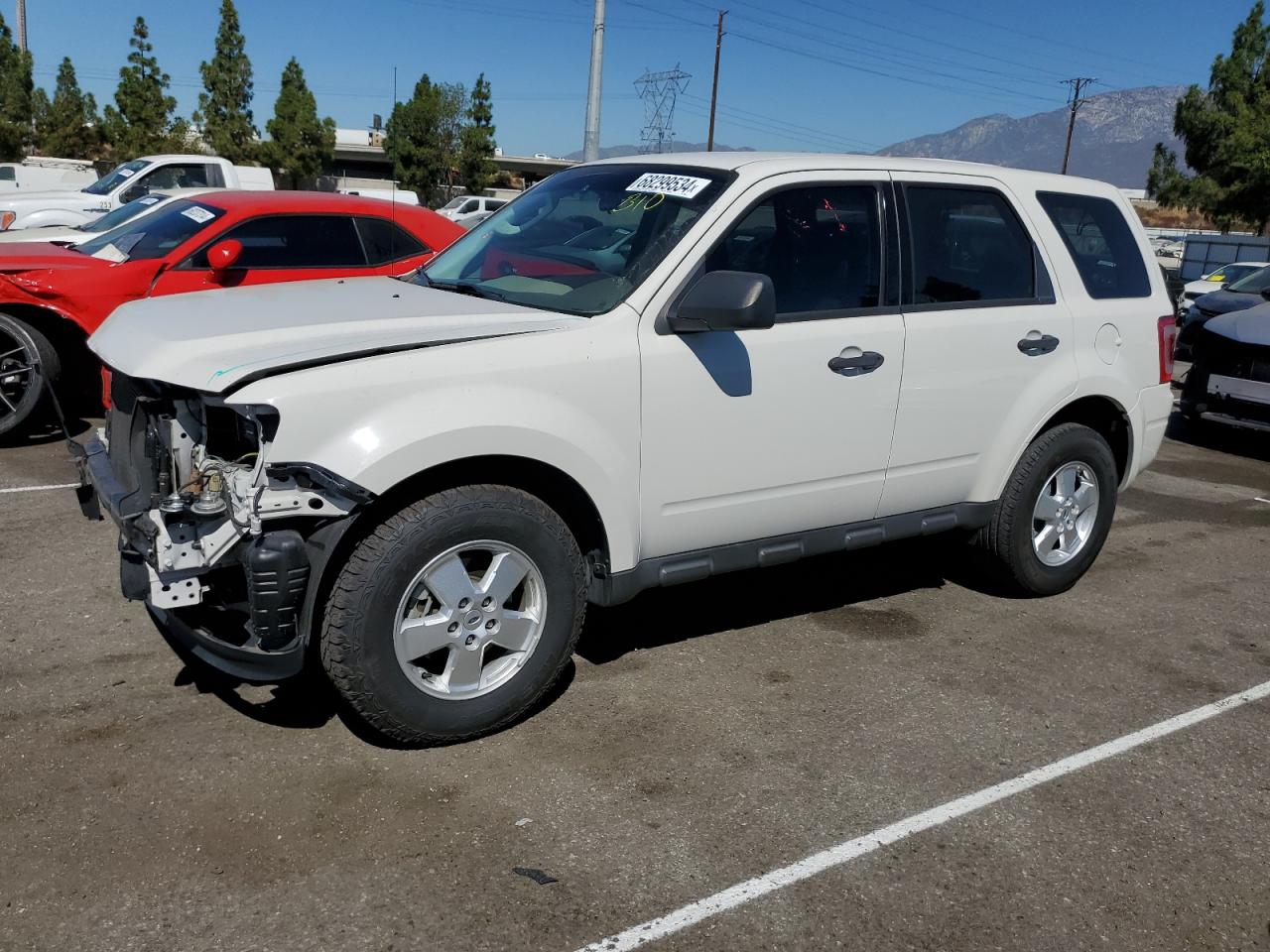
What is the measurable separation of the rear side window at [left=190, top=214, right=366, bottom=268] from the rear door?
4.55 meters

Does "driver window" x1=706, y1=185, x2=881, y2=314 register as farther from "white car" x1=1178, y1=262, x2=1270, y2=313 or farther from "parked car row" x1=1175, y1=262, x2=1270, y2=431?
"white car" x1=1178, y1=262, x2=1270, y2=313

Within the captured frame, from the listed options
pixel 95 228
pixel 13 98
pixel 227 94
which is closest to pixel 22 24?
pixel 13 98

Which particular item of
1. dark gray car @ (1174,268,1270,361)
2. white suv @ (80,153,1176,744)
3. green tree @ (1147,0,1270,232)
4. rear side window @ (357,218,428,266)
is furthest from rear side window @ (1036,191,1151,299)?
green tree @ (1147,0,1270,232)

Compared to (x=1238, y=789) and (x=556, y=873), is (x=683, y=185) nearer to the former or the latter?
(x=556, y=873)

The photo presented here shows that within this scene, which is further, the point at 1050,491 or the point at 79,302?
the point at 79,302

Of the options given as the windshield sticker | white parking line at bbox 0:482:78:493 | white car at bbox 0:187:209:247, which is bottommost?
white parking line at bbox 0:482:78:493

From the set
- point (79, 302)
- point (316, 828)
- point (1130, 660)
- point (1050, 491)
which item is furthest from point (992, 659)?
point (79, 302)

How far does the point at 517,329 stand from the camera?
11.9 feet

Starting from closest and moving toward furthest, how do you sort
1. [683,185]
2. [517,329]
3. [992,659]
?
[517,329], [683,185], [992,659]

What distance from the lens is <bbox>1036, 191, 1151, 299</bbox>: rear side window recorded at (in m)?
5.10

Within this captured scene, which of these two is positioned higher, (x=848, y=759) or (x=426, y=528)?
(x=426, y=528)

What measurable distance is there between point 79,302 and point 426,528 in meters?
4.96

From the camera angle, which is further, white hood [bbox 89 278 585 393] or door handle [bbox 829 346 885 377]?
door handle [bbox 829 346 885 377]

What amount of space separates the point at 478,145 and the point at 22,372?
55.3 meters
